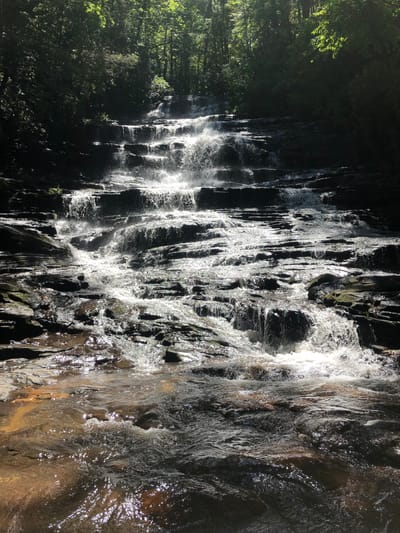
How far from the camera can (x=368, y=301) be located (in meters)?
9.30

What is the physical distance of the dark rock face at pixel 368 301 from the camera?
834 cm

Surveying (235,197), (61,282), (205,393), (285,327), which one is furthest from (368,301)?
(235,197)

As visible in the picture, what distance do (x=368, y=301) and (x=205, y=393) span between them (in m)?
4.89

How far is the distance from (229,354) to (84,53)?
2495 cm

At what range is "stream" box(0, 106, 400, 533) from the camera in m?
3.33

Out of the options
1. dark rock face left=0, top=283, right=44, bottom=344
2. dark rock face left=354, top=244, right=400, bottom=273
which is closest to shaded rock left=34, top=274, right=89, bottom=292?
dark rock face left=0, top=283, right=44, bottom=344

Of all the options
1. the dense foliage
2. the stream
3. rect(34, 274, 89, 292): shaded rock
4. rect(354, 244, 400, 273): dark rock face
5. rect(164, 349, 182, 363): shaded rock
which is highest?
the dense foliage

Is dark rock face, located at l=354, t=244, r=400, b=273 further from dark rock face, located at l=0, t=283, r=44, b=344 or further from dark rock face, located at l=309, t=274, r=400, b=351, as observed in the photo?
dark rock face, located at l=0, t=283, r=44, b=344

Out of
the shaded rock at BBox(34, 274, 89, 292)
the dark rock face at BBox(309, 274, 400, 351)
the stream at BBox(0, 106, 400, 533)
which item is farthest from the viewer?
the shaded rock at BBox(34, 274, 89, 292)

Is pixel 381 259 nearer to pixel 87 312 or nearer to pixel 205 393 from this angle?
pixel 87 312

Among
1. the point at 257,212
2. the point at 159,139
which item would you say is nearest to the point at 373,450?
the point at 257,212

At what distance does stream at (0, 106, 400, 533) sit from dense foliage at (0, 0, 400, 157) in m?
9.32

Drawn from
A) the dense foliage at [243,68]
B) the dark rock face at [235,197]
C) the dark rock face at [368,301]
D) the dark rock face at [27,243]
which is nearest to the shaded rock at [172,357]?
the dark rock face at [368,301]

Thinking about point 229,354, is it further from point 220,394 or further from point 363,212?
point 363,212
